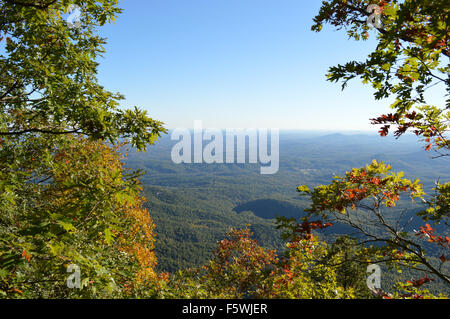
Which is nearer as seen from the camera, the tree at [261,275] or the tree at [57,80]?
the tree at [57,80]

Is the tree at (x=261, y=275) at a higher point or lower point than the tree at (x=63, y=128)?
lower

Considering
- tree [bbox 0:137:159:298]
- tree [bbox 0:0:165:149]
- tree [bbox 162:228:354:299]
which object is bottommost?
tree [bbox 162:228:354:299]

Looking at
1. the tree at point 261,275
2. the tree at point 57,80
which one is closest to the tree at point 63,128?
the tree at point 57,80

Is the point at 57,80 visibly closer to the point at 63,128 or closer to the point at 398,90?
the point at 63,128

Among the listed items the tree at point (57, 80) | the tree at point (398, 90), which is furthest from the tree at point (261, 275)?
the tree at point (57, 80)

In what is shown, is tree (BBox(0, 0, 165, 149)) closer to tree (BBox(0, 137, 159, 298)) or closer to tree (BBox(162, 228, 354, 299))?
tree (BBox(0, 137, 159, 298))

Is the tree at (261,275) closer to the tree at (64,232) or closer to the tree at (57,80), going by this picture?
the tree at (64,232)

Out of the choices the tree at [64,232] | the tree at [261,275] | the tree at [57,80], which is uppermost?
the tree at [57,80]

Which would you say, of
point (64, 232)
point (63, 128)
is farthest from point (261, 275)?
point (63, 128)

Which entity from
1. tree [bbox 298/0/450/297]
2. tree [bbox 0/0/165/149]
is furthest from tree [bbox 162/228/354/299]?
tree [bbox 0/0/165/149]

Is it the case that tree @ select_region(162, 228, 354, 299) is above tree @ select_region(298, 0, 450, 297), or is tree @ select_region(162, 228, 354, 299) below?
below

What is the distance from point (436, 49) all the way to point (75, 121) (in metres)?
6.80

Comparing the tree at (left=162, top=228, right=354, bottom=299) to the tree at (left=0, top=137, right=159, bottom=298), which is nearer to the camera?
the tree at (left=0, top=137, right=159, bottom=298)
